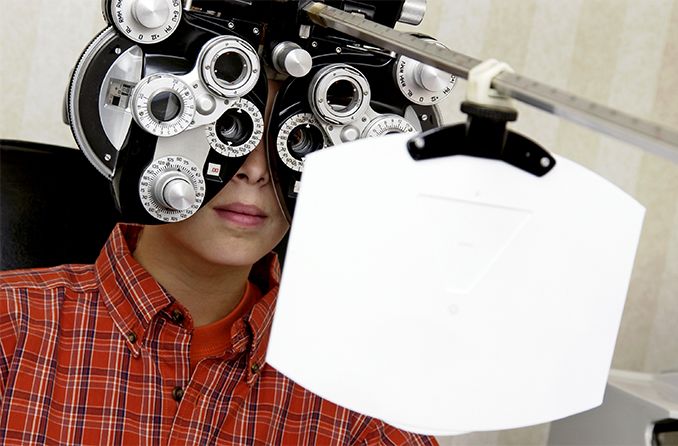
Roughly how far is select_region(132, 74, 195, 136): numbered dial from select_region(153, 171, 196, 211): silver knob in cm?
5

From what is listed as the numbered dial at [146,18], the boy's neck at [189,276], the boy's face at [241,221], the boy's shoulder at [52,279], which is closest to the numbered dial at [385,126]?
the boy's face at [241,221]

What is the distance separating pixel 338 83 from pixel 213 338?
409 mm

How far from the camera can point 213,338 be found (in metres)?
1.25

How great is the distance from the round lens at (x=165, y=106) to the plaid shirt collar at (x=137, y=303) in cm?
31

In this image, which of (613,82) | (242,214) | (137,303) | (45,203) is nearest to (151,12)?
(242,214)

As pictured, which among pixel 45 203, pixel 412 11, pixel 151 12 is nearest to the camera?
pixel 151 12

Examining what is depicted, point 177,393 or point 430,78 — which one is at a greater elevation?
point 430,78

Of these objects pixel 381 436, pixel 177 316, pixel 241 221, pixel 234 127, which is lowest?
pixel 381 436

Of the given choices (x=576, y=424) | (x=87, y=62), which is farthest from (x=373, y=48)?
(x=576, y=424)

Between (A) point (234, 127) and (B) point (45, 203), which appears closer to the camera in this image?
(A) point (234, 127)

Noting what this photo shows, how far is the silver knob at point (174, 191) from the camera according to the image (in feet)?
3.18

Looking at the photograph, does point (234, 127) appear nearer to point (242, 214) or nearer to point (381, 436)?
point (242, 214)

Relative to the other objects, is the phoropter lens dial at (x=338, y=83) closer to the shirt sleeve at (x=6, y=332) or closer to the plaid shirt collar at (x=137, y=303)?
the plaid shirt collar at (x=137, y=303)

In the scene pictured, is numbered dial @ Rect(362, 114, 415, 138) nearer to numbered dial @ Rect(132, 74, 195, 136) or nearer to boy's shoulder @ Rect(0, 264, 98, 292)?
numbered dial @ Rect(132, 74, 195, 136)
